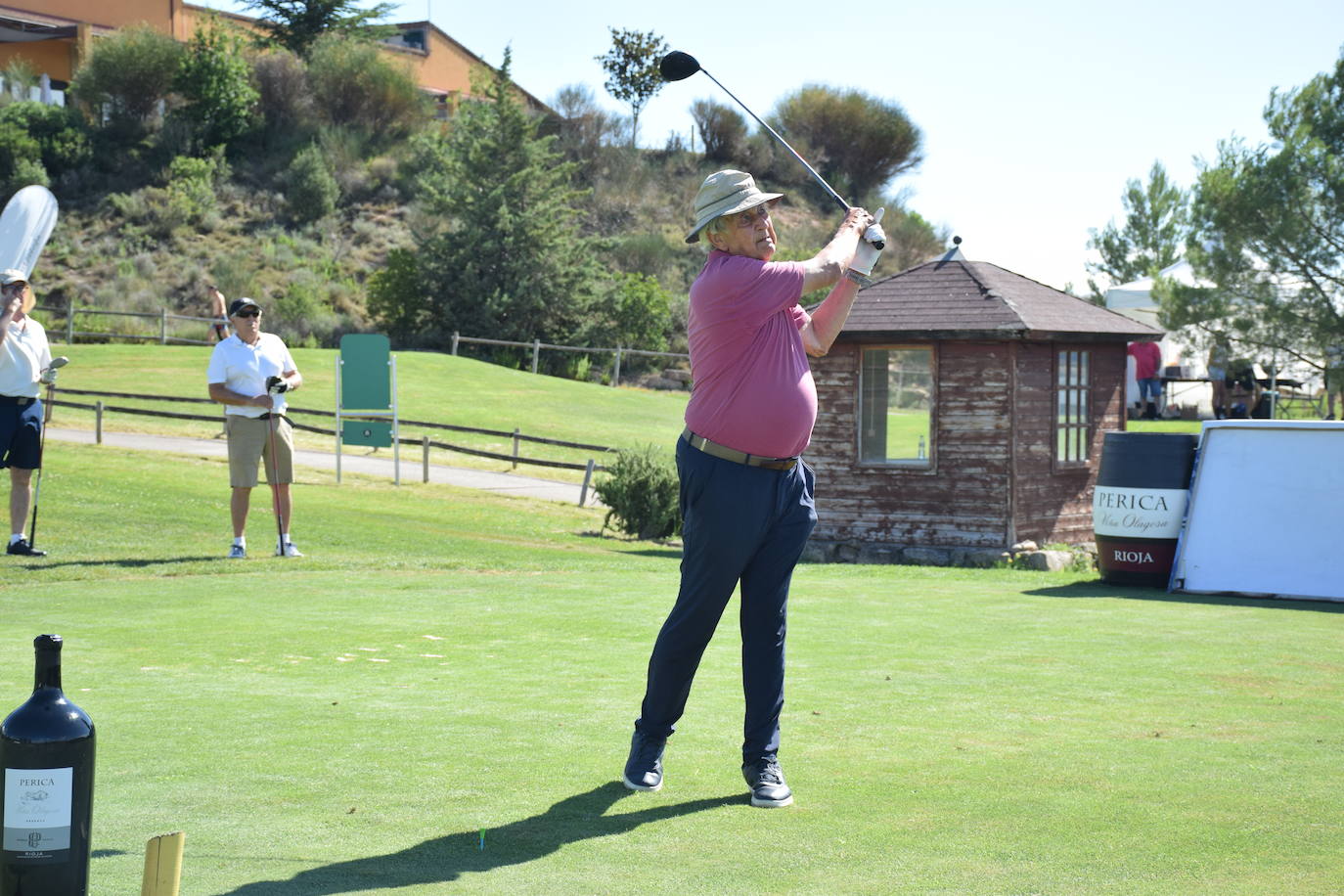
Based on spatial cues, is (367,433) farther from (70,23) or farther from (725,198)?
(70,23)

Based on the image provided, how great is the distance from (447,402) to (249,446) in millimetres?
22910

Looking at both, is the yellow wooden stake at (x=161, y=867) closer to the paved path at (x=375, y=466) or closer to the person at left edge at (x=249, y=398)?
the person at left edge at (x=249, y=398)

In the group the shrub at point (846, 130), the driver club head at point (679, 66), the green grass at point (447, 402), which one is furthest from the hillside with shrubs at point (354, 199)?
the driver club head at point (679, 66)

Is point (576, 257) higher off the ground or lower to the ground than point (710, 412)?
higher

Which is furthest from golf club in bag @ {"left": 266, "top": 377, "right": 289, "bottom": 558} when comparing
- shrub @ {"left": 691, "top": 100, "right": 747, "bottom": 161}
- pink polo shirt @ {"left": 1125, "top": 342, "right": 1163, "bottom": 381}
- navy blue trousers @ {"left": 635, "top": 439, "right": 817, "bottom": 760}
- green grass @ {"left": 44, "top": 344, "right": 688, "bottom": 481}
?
shrub @ {"left": 691, "top": 100, "right": 747, "bottom": 161}

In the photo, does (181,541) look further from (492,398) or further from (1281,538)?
(492,398)

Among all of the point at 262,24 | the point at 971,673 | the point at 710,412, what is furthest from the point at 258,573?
the point at 262,24

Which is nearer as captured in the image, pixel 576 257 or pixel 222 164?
pixel 576 257

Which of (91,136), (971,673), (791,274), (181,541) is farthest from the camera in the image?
(91,136)

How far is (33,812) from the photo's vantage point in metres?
2.99

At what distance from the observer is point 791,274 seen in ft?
A: 15.3

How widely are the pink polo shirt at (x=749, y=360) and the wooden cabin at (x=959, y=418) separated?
13049 millimetres

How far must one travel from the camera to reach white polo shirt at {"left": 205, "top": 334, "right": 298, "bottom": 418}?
40.6 feet

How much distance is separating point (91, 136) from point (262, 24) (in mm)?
11340
